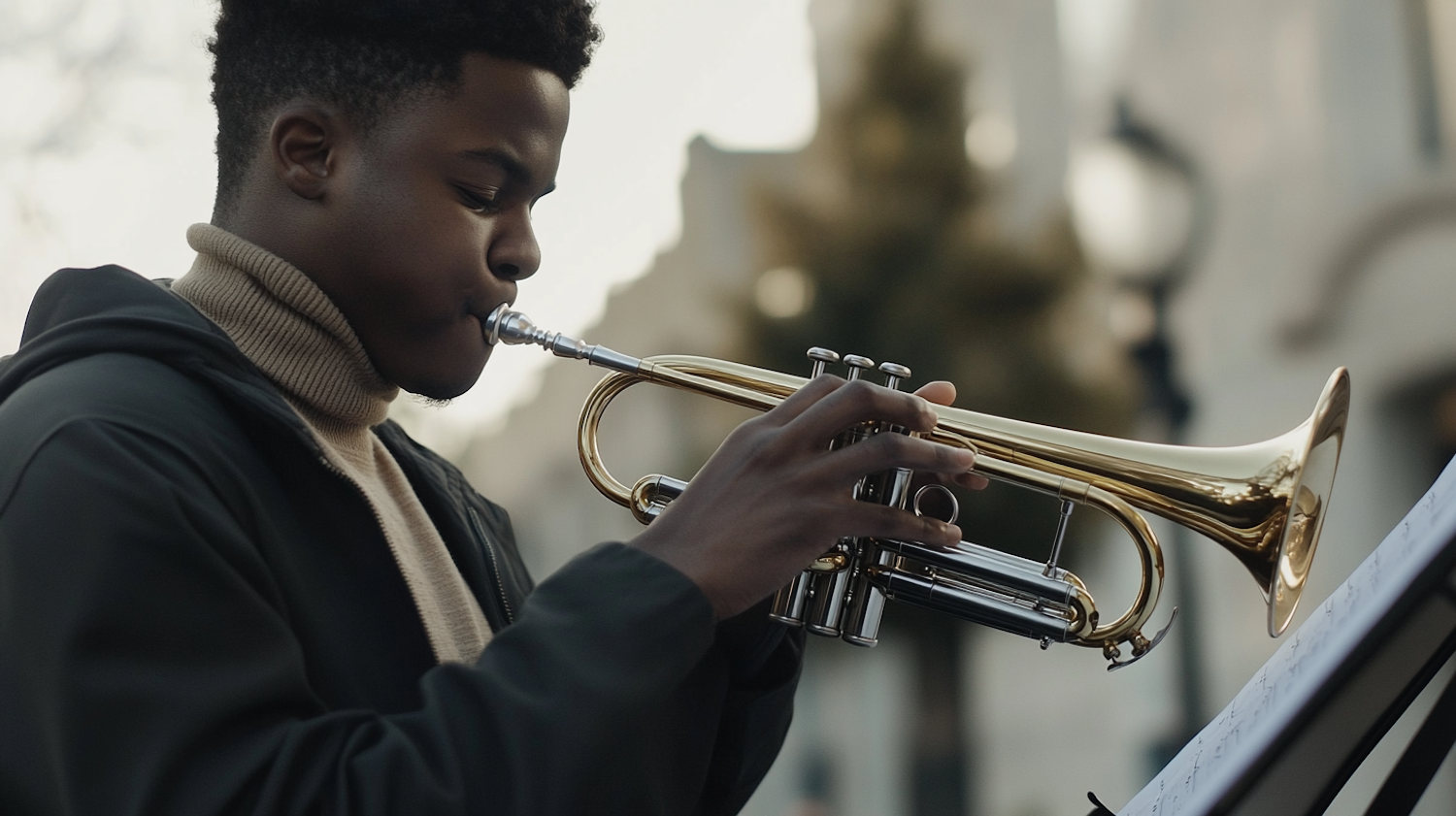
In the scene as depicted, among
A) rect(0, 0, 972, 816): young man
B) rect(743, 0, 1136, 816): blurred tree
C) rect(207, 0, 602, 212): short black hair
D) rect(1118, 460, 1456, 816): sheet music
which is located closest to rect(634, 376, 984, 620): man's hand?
rect(0, 0, 972, 816): young man

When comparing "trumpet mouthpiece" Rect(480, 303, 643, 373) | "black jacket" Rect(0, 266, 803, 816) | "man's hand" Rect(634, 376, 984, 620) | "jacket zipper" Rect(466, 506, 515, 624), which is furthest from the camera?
"jacket zipper" Rect(466, 506, 515, 624)

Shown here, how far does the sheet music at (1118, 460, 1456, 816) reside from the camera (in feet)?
4.05

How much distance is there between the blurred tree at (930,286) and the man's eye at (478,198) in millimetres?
7979

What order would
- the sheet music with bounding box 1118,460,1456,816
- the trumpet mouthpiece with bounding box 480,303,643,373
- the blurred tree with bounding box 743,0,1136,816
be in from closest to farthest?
the sheet music with bounding box 1118,460,1456,816 < the trumpet mouthpiece with bounding box 480,303,643,373 < the blurred tree with bounding box 743,0,1136,816

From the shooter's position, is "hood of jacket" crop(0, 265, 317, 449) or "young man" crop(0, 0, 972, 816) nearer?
"young man" crop(0, 0, 972, 816)

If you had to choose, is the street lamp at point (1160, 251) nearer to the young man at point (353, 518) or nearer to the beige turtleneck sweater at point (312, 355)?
the young man at point (353, 518)

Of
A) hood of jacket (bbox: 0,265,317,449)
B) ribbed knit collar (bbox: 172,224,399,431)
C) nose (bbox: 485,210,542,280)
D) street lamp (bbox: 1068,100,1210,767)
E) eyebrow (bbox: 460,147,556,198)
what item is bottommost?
hood of jacket (bbox: 0,265,317,449)

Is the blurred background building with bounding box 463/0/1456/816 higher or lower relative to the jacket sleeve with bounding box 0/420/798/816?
higher

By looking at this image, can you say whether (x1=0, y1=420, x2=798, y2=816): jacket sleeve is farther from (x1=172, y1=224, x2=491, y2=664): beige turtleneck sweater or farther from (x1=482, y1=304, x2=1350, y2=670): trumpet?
(x1=482, y1=304, x2=1350, y2=670): trumpet

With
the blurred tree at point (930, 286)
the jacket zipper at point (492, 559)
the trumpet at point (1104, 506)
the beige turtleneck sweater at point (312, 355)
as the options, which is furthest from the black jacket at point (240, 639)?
the blurred tree at point (930, 286)

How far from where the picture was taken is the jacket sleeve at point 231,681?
1327 millimetres

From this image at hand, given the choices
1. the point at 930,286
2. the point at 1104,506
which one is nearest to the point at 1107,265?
the point at 930,286

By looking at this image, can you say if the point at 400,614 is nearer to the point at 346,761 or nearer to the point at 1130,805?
the point at 346,761

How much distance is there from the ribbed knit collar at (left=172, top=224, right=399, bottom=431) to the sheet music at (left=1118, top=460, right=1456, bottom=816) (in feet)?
4.01
